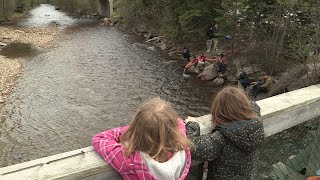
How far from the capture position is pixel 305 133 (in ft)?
11.3

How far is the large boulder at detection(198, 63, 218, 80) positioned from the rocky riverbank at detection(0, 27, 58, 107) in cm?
1021

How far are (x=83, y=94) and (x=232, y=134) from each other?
52.8 ft

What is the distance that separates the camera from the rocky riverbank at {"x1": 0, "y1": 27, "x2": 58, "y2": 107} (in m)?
19.6

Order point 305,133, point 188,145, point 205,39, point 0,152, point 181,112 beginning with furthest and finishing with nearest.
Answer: point 205,39, point 181,112, point 0,152, point 305,133, point 188,145

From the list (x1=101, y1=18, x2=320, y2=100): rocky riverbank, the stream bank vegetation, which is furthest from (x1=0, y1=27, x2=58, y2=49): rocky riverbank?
the stream bank vegetation

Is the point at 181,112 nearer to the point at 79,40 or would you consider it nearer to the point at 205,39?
the point at 205,39

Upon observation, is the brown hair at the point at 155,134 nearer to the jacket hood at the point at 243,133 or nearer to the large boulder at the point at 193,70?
the jacket hood at the point at 243,133

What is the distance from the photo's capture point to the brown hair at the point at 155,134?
203cm

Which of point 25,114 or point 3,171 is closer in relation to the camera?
point 3,171

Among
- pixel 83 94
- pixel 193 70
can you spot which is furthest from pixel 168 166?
pixel 193 70

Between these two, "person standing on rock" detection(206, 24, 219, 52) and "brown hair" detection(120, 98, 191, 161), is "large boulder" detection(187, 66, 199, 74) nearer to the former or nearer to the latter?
"person standing on rock" detection(206, 24, 219, 52)

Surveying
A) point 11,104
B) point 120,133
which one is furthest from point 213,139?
point 11,104

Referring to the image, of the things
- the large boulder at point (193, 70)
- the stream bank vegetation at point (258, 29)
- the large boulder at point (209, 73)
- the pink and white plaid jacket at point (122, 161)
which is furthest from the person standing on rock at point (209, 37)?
the pink and white plaid jacket at point (122, 161)

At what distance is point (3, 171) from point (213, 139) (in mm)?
1282
